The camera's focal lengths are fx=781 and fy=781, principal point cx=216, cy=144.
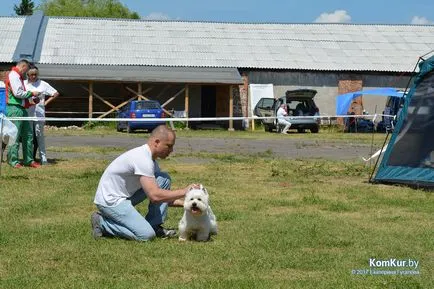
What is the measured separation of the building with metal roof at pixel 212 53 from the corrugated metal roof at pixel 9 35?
5 cm

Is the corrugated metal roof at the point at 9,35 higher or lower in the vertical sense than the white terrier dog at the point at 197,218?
higher

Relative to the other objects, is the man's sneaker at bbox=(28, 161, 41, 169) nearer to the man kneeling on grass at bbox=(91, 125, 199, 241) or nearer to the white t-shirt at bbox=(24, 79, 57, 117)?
the white t-shirt at bbox=(24, 79, 57, 117)

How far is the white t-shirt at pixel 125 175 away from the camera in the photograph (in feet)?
24.2

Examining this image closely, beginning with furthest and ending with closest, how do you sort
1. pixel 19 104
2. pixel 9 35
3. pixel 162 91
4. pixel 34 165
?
pixel 9 35, pixel 162 91, pixel 34 165, pixel 19 104

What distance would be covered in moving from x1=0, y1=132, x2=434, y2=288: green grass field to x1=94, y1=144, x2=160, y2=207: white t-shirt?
429mm

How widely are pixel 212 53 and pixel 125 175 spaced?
34.8 m

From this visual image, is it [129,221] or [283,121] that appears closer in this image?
[129,221]

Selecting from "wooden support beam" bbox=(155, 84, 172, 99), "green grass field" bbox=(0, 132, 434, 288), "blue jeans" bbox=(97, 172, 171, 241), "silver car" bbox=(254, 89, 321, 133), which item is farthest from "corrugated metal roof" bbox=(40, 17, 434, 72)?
"blue jeans" bbox=(97, 172, 171, 241)

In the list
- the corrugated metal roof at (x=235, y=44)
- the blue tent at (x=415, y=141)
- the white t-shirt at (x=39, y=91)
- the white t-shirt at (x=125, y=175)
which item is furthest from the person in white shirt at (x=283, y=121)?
the white t-shirt at (x=125, y=175)

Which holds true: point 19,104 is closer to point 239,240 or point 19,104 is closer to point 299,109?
point 239,240

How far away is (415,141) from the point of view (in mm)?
12398

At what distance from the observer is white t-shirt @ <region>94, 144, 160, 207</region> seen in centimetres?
738

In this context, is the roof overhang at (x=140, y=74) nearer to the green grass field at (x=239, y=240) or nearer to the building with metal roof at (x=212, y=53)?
the building with metal roof at (x=212, y=53)

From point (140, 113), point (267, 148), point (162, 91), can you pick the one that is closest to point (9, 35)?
point (162, 91)
